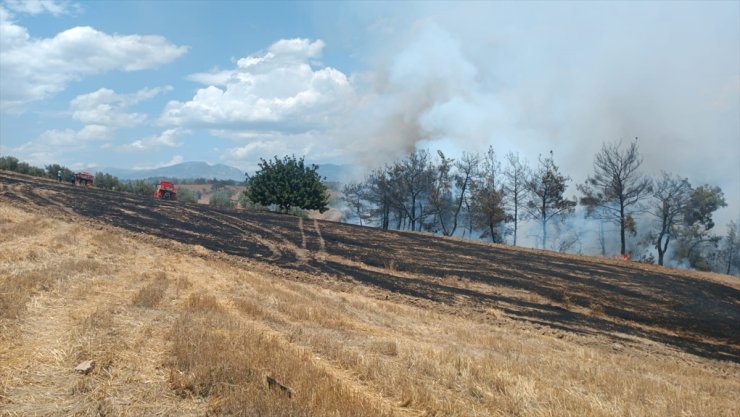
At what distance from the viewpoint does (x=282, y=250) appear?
27.3m

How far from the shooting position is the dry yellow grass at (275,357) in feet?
19.1

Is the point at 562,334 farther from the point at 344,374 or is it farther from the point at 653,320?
the point at 344,374

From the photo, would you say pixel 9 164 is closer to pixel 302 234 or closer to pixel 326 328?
pixel 302 234

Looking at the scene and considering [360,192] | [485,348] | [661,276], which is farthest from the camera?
[360,192]

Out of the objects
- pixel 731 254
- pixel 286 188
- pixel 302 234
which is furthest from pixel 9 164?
pixel 731 254

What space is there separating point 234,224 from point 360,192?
37.8 m

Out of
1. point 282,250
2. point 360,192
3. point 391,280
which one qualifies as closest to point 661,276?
point 391,280

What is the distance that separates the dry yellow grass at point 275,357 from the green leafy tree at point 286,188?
38.3 metres

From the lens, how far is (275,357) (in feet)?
23.8

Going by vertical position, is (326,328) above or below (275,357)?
below

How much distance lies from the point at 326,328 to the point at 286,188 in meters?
44.7

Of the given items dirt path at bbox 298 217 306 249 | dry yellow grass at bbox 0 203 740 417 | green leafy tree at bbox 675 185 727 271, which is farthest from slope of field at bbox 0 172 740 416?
green leafy tree at bbox 675 185 727 271

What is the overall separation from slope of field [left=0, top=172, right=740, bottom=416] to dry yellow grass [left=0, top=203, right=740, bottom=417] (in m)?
0.04

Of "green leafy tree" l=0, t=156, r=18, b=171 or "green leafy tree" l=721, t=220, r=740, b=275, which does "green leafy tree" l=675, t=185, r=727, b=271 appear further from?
"green leafy tree" l=0, t=156, r=18, b=171
